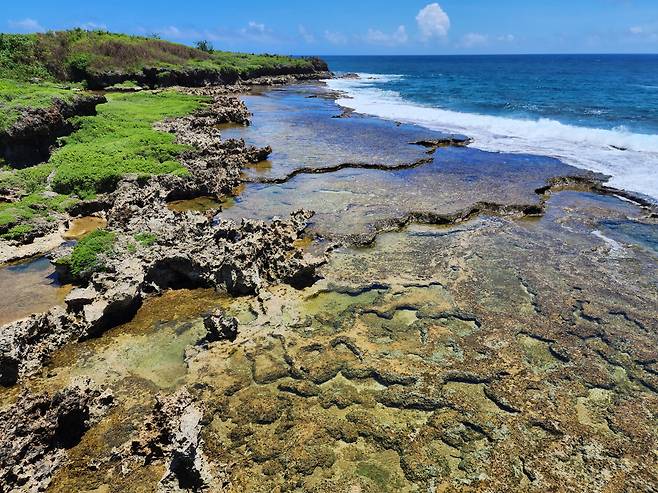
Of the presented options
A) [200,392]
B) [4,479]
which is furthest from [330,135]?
[4,479]

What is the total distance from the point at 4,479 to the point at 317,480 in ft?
16.8

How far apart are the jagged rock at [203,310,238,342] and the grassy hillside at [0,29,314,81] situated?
4006 cm

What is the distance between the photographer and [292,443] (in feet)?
26.9

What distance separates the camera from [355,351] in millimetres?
10672

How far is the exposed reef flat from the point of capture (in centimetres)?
778

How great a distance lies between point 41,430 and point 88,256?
632 cm

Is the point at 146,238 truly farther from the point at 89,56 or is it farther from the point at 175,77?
the point at 175,77

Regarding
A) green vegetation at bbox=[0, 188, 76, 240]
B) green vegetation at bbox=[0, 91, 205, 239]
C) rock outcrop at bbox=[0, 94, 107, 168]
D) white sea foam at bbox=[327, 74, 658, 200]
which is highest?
rock outcrop at bbox=[0, 94, 107, 168]

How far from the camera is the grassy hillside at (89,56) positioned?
45.5 meters

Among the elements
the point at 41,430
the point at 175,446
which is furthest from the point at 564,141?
the point at 41,430

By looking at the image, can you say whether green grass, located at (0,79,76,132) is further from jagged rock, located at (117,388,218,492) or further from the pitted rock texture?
jagged rock, located at (117,388,218,492)

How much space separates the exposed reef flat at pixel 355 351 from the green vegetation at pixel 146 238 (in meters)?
0.08

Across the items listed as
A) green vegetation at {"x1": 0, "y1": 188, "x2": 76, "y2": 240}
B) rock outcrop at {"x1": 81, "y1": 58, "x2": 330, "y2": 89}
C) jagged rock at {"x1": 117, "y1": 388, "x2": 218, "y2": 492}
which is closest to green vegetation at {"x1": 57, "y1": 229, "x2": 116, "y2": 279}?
green vegetation at {"x1": 0, "y1": 188, "x2": 76, "y2": 240}

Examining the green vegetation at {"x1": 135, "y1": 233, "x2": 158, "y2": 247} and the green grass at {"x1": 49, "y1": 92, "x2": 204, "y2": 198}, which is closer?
the green vegetation at {"x1": 135, "y1": 233, "x2": 158, "y2": 247}
